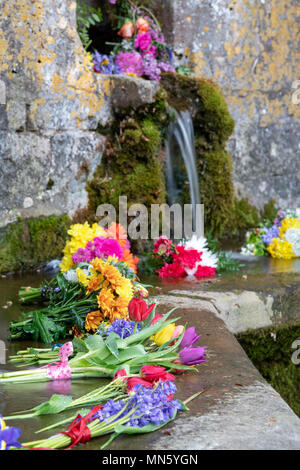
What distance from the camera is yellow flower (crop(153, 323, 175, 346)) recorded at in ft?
5.76

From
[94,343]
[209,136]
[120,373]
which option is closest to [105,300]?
[94,343]

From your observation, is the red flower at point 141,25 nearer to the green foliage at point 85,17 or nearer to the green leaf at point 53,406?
the green foliage at point 85,17

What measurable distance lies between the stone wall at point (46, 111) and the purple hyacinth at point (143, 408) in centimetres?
243

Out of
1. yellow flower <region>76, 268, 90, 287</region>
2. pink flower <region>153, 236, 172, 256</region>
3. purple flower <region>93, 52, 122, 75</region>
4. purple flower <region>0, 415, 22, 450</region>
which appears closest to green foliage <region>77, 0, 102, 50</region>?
purple flower <region>93, 52, 122, 75</region>

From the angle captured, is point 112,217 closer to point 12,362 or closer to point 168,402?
point 12,362

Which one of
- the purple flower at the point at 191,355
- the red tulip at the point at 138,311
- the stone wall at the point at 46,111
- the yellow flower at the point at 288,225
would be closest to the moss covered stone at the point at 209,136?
the yellow flower at the point at 288,225

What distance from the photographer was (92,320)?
6.89 feet

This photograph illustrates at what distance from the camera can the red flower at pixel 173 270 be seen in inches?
138

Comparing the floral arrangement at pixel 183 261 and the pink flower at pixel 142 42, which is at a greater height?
the pink flower at pixel 142 42

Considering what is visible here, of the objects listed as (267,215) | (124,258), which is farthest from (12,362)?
(267,215)

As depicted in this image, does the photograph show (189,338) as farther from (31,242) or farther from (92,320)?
(31,242)

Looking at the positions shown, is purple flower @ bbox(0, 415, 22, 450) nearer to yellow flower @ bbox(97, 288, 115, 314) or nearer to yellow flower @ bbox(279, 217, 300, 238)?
yellow flower @ bbox(97, 288, 115, 314)

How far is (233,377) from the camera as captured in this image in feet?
5.64

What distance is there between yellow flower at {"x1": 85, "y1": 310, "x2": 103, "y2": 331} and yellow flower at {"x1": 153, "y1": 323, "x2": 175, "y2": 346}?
15.2 inches
